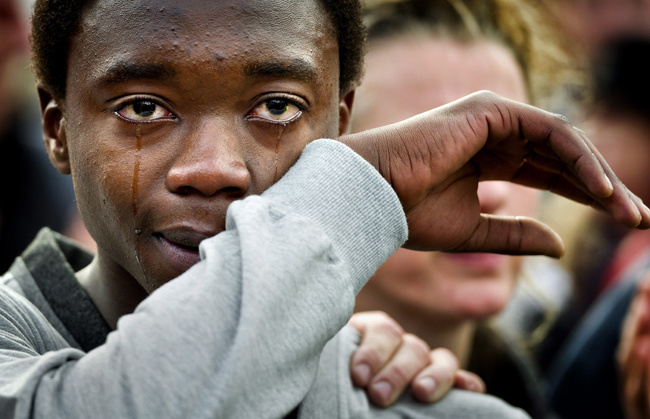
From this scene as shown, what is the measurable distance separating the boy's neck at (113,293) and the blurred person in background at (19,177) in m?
1.85

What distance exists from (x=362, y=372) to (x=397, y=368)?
0.37 feet

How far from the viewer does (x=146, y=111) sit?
143cm

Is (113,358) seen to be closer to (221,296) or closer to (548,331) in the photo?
(221,296)

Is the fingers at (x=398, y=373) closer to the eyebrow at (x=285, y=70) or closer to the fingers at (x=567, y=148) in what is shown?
the fingers at (x=567, y=148)

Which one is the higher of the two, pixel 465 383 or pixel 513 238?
pixel 513 238

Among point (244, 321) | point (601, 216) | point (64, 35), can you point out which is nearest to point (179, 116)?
point (64, 35)

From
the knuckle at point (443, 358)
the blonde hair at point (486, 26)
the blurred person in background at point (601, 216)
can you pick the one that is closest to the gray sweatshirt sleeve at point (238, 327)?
the knuckle at point (443, 358)

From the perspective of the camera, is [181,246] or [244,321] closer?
[244,321]

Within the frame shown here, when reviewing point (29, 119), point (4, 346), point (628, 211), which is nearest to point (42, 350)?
point (4, 346)

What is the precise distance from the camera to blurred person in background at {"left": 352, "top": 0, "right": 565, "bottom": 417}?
8.21ft

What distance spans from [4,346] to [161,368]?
39cm

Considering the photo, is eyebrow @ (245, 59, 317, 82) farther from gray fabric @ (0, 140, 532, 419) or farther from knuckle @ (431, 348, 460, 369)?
knuckle @ (431, 348, 460, 369)

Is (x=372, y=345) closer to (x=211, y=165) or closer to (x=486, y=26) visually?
(x=211, y=165)

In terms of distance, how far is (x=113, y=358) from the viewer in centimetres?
115
